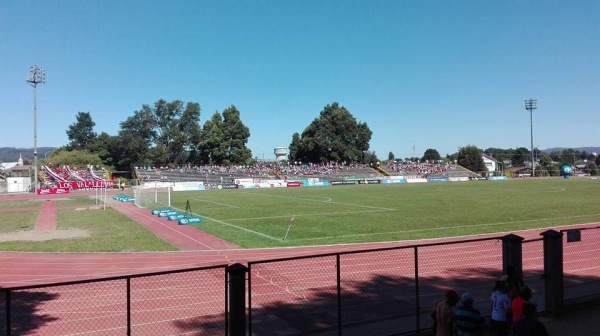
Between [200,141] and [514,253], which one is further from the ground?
[200,141]

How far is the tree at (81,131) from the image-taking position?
134375 millimetres

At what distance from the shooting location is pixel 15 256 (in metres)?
16.9

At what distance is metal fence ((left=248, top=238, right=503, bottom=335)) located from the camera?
810cm

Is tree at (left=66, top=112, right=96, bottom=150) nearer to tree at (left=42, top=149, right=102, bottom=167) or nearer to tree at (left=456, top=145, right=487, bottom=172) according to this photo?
tree at (left=42, top=149, right=102, bottom=167)

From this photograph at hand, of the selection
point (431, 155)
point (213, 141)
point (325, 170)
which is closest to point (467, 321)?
point (325, 170)

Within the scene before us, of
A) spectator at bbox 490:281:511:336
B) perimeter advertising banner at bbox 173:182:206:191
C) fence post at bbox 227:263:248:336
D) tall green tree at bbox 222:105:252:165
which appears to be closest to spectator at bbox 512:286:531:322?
spectator at bbox 490:281:511:336

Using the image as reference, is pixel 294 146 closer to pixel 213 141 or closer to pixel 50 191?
pixel 213 141

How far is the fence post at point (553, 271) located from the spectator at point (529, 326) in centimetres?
385

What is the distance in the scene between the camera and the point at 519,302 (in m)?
6.52

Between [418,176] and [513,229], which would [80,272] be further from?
[418,176]

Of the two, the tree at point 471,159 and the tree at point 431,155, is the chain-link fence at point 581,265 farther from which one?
the tree at point 431,155

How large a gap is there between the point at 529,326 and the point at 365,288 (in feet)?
19.7

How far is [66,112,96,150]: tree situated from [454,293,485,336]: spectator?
143m

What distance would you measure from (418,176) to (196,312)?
88668 millimetres
